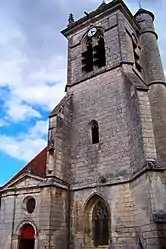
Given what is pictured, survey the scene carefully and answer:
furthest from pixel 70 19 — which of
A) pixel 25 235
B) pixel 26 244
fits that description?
pixel 26 244

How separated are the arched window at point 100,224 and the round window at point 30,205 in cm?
241

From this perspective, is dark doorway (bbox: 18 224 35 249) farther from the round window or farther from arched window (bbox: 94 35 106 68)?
arched window (bbox: 94 35 106 68)

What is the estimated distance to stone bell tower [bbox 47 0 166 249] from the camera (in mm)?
8359

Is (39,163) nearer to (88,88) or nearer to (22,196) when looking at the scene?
(22,196)

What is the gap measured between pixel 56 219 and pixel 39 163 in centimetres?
382

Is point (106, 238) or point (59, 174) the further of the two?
point (59, 174)

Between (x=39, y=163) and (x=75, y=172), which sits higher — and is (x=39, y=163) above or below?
above

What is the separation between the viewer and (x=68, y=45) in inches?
605

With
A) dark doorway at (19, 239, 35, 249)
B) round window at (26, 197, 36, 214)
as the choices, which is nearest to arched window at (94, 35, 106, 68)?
round window at (26, 197, 36, 214)

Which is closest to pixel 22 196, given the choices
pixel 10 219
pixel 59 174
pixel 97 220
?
pixel 10 219

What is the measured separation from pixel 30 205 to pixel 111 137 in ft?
14.0

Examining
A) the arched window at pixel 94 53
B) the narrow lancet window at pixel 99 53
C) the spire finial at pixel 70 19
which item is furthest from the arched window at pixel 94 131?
the spire finial at pixel 70 19

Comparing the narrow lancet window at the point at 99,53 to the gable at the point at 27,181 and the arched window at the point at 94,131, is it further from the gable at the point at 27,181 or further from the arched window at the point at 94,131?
the gable at the point at 27,181

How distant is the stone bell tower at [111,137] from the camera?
329 inches
